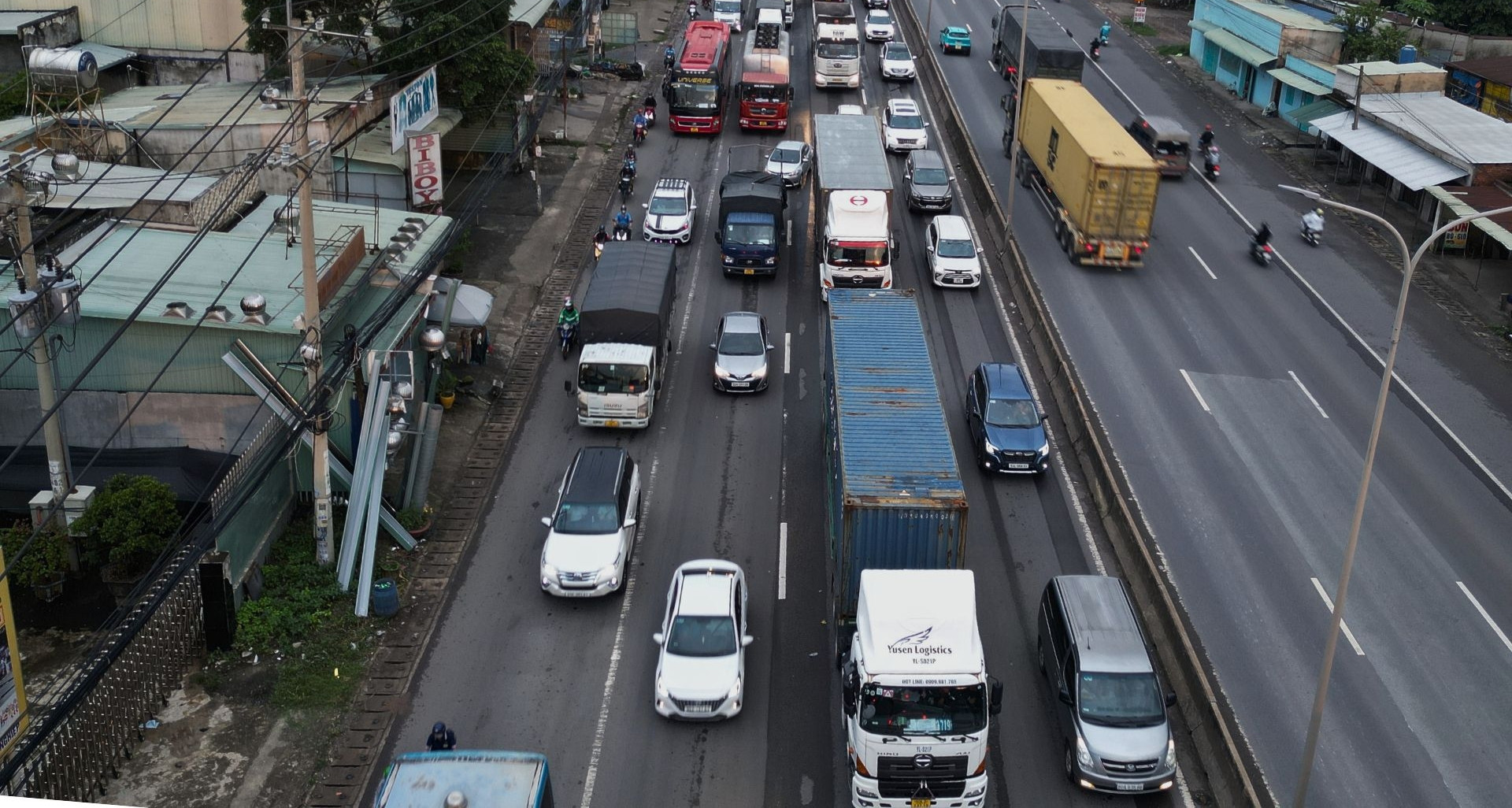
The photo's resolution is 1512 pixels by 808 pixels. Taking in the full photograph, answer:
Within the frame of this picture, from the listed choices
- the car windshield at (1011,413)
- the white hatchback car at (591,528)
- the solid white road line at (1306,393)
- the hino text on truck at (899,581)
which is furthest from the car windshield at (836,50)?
the white hatchback car at (591,528)

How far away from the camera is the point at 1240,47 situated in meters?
62.1

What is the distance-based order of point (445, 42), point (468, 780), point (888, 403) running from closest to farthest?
point (468, 780) → point (888, 403) → point (445, 42)

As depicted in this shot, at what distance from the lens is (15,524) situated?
2606 centimetres

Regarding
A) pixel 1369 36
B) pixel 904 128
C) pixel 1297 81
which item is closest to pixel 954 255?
pixel 904 128

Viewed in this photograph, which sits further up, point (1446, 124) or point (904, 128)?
point (1446, 124)

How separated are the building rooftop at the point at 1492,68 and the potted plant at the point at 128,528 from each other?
167 feet

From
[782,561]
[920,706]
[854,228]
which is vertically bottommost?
[782,561]

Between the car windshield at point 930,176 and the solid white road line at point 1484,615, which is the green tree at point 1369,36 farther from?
the solid white road line at point 1484,615

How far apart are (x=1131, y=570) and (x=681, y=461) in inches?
431

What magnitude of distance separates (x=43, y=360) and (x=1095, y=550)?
68.9ft

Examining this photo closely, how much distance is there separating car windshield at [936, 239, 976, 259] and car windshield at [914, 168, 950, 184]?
6534 mm

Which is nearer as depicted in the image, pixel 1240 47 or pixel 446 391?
pixel 446 391

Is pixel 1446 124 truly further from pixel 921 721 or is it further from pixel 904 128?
pixel 921 721

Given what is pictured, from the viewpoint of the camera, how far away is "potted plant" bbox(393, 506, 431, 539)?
2847 centimetres
